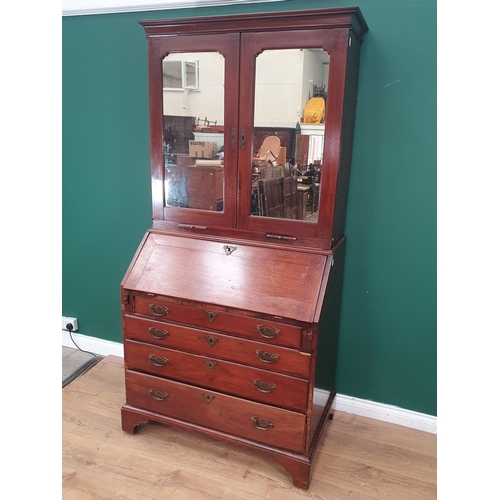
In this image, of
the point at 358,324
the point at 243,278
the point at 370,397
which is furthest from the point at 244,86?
the point at 370,397

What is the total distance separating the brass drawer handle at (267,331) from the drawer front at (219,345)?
4cm

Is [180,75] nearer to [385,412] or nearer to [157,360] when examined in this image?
[157,360]

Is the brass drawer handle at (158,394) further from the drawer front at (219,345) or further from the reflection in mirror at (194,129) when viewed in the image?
the reflection in mirror at (194,129)

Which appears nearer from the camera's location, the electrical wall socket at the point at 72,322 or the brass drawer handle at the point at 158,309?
the brass drawer handle at the point at 158,309

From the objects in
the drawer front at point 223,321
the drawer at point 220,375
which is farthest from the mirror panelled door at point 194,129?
the drawer at point 220,375

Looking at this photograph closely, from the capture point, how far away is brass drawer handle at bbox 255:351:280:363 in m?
1.65

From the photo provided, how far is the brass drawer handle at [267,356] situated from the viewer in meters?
1.65

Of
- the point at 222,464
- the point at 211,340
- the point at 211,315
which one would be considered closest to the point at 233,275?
the point at 211,315

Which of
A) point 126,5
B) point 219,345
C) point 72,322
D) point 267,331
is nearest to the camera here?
point 267,331

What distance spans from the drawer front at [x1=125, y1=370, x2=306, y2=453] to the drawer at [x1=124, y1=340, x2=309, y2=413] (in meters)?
0.03

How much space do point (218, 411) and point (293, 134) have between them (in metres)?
1.25

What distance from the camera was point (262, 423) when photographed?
173cm

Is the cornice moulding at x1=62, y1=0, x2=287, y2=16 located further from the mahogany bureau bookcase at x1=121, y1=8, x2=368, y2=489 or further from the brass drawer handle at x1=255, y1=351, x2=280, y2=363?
the brass drawer handle at x1=255, y1=351, x2=280, y2=363

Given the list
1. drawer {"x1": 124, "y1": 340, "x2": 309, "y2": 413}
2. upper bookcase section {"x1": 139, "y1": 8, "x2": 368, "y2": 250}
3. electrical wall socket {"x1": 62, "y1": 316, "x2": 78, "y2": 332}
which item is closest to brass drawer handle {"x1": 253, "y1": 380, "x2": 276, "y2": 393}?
drawer {"x1": 124, "y1": 340, "x2": 309, "y2": 413}
